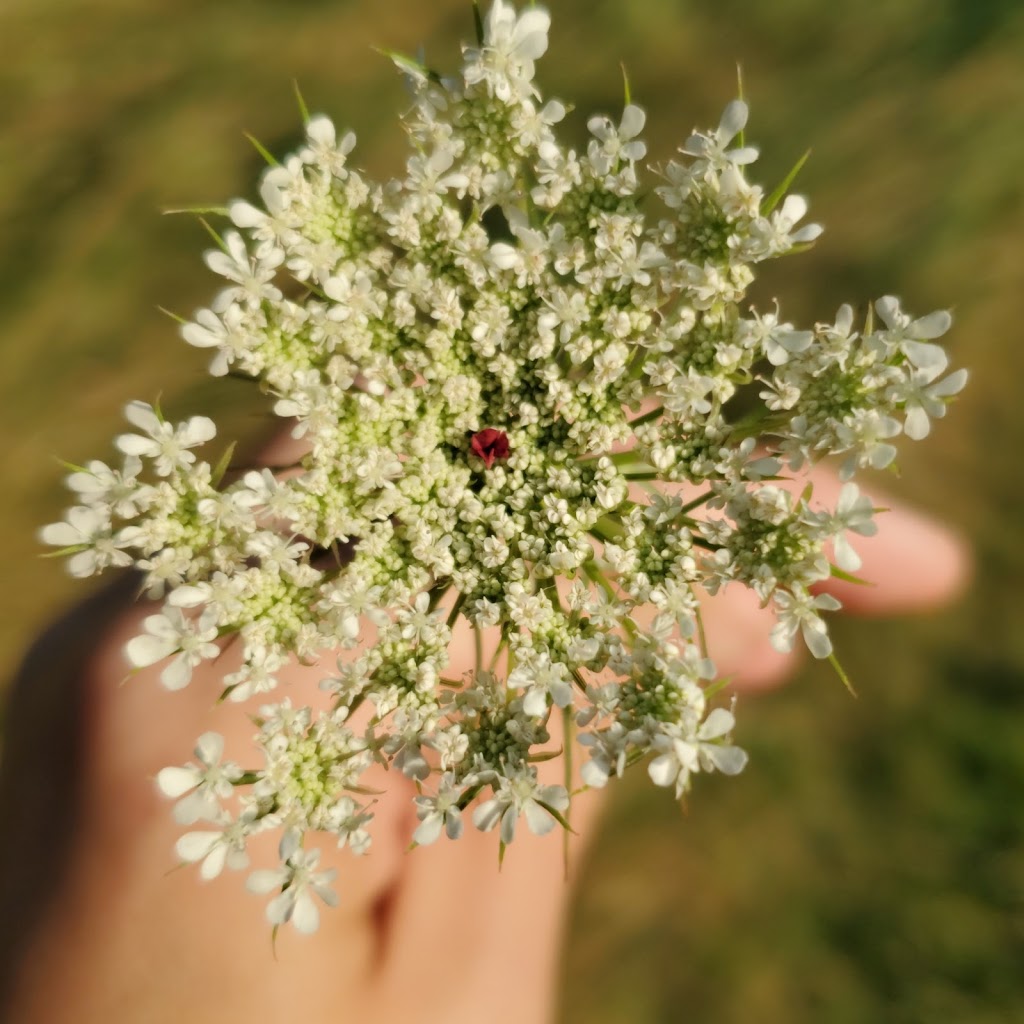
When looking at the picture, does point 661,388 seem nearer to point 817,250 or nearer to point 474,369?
point 474,369

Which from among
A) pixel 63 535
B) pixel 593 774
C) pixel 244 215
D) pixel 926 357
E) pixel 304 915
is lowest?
pixel 304 915

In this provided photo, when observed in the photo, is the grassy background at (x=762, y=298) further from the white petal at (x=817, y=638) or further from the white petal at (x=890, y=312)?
the white petal at (x=890, y=312)

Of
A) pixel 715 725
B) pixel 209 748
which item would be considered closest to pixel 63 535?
pixel 209 748

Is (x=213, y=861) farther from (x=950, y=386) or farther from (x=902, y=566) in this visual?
(x=902, y=566)

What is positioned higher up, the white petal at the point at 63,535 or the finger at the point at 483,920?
the white petal at the point at 63,535

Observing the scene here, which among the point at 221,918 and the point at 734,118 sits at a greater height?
the point at 734,118

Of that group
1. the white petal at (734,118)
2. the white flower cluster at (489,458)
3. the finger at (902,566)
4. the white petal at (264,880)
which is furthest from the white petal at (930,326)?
the finger at (902,566)
